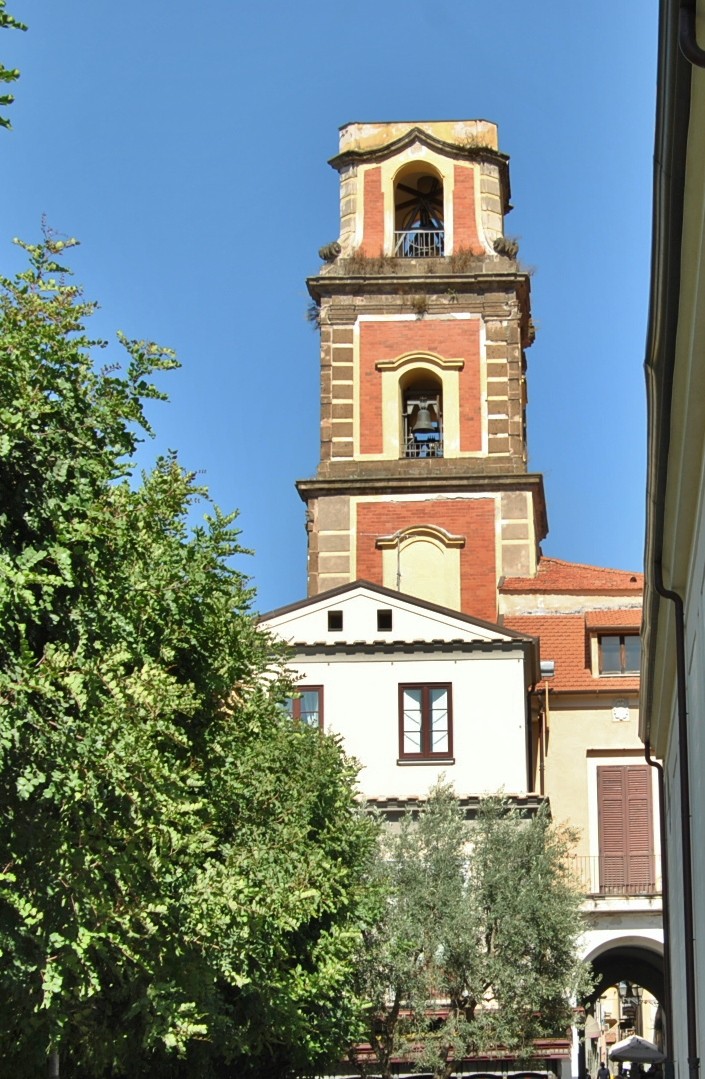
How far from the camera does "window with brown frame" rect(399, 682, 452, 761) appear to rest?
40.2 meters

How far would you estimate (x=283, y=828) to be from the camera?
27.4m

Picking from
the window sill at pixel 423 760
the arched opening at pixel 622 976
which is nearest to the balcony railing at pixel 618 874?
the arched opening at pixel 622 976

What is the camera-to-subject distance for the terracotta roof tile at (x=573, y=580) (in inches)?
1834

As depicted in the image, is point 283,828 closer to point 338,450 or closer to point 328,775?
point 328,775

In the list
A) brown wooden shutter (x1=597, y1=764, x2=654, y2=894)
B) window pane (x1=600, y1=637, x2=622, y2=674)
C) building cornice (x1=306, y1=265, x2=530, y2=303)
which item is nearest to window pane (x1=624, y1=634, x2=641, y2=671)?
window pane (x1=600, y1=637, x2=622, y2=674)

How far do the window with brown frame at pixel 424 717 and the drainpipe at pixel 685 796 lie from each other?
2155 cm

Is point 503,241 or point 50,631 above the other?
point 503,241

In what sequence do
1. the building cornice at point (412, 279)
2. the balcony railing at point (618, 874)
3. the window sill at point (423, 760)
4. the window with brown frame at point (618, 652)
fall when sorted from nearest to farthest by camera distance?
the window sill at point (423, 760) < the balcony railing at point (618, 874) < the window with brown frame at point (618, 652) < the building cornice at point (412, 279)

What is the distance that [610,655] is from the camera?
44.2 m

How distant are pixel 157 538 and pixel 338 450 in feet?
91.8

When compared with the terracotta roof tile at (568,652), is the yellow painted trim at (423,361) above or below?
above

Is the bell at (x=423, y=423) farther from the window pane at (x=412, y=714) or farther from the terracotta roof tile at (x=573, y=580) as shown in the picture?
the window pane at (x=412, y=714)

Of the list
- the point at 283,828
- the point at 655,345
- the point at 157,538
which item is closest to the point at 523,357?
the point at 283,828

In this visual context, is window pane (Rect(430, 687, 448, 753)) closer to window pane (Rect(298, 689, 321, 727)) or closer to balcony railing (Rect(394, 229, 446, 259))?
window pane (Rect(298, 689, 321, 727))
